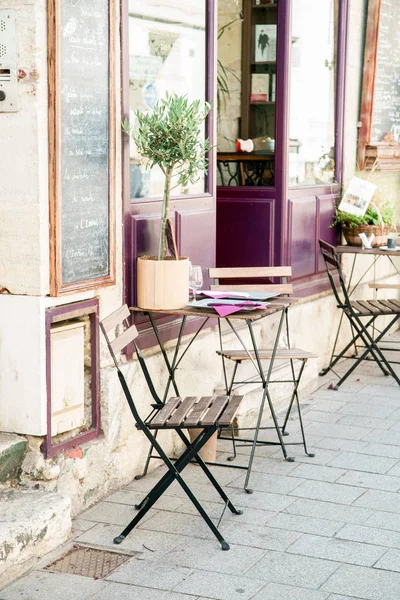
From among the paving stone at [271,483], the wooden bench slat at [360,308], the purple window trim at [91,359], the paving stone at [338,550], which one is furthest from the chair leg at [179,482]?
the wooden bench slat at [360,308]

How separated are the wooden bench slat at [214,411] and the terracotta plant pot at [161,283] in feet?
2.54

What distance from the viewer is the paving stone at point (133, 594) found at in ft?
13.5

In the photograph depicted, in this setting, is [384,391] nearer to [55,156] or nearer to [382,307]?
[382,307]

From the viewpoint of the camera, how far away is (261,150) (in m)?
7.92

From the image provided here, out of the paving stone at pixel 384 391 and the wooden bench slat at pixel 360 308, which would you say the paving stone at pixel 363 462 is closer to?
the paving stone at pixel 384 391

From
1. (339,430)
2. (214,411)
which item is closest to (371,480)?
(339,430)

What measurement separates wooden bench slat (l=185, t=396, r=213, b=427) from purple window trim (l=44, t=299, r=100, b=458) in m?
0.67

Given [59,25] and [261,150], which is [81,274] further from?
[261,150]

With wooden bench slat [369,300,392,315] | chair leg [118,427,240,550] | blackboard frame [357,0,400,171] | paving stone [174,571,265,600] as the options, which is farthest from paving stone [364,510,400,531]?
blackboard frame [357,0,400,171]

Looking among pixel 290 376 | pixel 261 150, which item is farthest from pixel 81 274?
pixel 261 150

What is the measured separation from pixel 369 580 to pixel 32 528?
145 centimetres

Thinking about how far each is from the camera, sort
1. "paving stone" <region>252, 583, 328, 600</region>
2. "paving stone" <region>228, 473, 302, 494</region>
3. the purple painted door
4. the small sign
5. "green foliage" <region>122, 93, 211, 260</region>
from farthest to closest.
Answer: the small sign < the purple painted door < "paving stone" <region>228, 473, 302, 494</region> < "green foliage" <region>122, 93, 211, 260</region> < "paving stone" <region>252, 583, 328, 600</region>

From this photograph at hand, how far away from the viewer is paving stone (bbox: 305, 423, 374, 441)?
649 cm

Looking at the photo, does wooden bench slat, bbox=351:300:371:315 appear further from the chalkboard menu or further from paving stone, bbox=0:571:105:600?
paving stone, bbox=0:571:105:600
